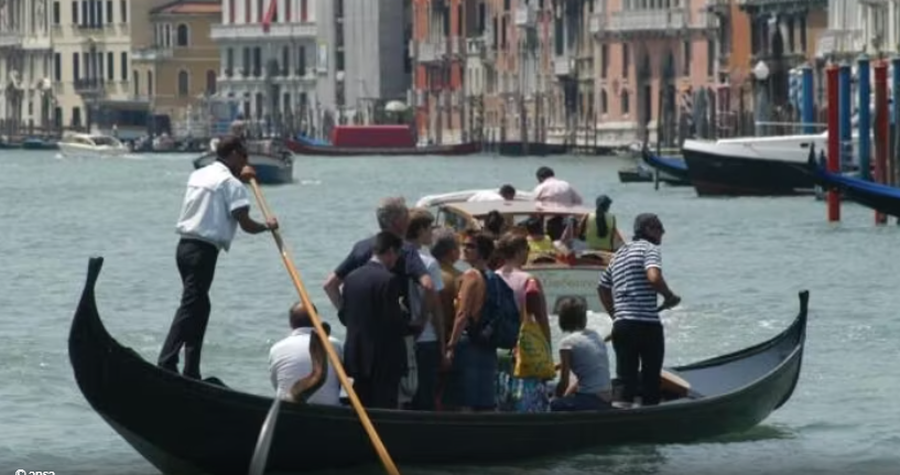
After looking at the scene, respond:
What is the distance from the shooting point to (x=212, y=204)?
11.9 meters

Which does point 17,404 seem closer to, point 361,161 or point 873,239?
point 873,239

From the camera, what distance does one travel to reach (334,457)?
12.0m

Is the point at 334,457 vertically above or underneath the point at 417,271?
underneath

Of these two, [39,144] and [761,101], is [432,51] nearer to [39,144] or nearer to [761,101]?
[39,144]

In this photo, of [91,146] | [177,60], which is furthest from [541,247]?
[177,60]

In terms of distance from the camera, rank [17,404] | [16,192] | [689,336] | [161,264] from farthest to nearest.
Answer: [16,192] < [161,264] < [689,336] < [17,404]

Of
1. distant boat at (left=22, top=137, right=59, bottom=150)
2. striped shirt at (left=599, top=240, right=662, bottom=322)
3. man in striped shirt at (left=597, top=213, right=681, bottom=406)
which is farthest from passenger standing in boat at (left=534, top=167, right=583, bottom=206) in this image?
distant boat at (left=22, top=137, right=59, bottom=150)

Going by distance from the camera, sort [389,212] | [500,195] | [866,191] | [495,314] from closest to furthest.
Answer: [389,212]
[495,314]
[500,195]
[866,191]

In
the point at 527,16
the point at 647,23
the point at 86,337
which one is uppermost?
the point at 527,16

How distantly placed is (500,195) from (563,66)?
172 ft

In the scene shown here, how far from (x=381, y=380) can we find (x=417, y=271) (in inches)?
19.0

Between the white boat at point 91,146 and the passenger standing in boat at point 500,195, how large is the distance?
2341 inches

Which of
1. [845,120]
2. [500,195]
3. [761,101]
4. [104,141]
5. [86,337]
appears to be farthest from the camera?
[104,141]

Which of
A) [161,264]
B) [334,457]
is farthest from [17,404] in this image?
[161,264]
